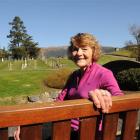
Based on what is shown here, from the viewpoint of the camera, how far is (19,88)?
81.8 ft

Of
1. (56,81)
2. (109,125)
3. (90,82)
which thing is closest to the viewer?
(109,125)

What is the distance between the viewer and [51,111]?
258 centimetres

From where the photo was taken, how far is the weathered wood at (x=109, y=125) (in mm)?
2883

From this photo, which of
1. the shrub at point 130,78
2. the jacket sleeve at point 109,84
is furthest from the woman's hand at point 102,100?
the shrub at point 130,78

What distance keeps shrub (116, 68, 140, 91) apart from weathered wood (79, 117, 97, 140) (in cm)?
1734

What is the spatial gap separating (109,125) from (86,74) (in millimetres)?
885

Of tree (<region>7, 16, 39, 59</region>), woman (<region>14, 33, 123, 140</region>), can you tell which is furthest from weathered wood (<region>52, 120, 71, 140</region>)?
tree (<region>7, 16, 39, 59</region>)

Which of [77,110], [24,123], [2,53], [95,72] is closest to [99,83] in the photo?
[95,72]

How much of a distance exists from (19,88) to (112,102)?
2236 cm

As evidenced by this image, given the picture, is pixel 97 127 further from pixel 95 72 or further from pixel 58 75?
pixel 58 75

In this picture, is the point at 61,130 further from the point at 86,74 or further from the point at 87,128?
the point at 86,74

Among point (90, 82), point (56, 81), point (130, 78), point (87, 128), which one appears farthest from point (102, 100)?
point (56, 81)

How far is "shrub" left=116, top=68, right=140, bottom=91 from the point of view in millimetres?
20159

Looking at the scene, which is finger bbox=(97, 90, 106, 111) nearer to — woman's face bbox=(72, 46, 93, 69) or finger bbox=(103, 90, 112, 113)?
finger bbox=(103, 90, 112, 113)
